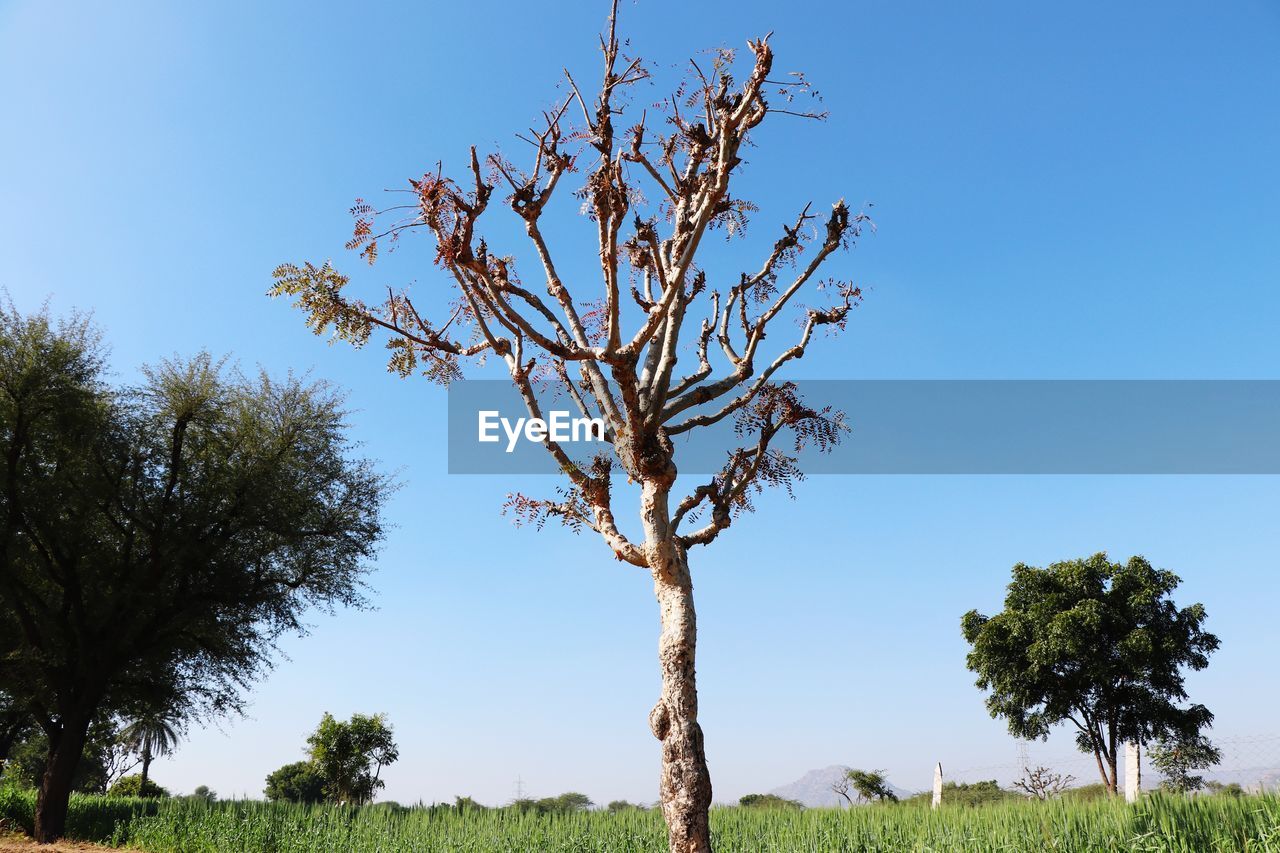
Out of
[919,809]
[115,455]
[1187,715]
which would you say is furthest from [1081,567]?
[115,455]

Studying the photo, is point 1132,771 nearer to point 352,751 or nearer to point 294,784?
point 352,751

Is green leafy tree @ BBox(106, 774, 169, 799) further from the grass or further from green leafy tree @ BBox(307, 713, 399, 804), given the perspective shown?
the grass

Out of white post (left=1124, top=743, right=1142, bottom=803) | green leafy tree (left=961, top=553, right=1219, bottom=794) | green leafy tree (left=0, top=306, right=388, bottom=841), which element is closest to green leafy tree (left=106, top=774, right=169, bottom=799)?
green leafy tree (left=0, top=306, right=388, bottom=841)

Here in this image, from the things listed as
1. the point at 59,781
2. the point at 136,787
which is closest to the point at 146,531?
the point at 59,781

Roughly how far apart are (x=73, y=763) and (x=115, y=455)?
622cm

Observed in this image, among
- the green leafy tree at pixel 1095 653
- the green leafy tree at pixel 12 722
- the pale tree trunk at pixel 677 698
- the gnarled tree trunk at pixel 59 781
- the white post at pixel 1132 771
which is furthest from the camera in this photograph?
the green leafy tree at pixel 1095 653

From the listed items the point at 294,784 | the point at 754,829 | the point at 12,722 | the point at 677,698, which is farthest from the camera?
the point at 294,784

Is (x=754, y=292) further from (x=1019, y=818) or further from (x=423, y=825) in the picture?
(x=423, y=825)

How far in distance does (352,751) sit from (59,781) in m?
15.2

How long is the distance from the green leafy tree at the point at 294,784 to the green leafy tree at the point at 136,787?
10.6 metres

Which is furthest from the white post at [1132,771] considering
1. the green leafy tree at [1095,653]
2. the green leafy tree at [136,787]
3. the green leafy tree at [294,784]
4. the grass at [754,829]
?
the green leafy tree at [294,784]

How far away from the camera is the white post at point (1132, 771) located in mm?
12344

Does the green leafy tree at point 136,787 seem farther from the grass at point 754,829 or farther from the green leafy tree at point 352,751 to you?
the grass at point 754,829

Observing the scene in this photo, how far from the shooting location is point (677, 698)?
7.67 m
